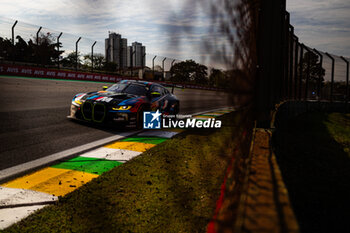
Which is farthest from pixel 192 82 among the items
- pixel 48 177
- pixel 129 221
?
pixel 48 177

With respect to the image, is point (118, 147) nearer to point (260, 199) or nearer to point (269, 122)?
point (269, 122)

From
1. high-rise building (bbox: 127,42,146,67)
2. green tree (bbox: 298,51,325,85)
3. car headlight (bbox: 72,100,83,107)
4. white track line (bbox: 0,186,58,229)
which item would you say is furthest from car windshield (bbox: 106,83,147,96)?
green tree (bbox: 298,51,325,85)

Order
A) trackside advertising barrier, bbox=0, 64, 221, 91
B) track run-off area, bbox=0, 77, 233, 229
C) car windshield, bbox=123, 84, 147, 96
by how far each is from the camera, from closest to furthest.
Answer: track run-off area, bbox=0, 77, 233, 229
car windshield, bbox=123, 84, 147, 96
trackside advertising barrier, bbox=0, 64, 221, 91

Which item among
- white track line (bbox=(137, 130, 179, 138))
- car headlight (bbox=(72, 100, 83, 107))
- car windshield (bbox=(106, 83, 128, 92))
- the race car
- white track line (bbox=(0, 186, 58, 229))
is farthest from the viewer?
car windshield (bbox=(106, 83, 128, 92))

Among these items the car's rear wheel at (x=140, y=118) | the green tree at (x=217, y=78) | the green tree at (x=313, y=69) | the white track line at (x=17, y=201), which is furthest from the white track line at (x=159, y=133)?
the green tree at (x=313, y=69)

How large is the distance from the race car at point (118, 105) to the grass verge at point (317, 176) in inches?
120

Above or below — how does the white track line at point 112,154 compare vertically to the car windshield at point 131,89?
below

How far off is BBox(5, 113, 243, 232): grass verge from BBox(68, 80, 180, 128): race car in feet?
9.11

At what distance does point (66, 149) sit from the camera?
4.48 m

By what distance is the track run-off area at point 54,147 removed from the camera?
7.72 ft

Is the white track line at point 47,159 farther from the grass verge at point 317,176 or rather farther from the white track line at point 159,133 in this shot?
the grass verge at point 317,176

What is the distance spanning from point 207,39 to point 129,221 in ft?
5.71

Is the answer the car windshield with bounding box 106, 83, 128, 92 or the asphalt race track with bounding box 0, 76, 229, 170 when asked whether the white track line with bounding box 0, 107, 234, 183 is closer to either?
the asphalt race track with bounding box 0, 76, 229, 170

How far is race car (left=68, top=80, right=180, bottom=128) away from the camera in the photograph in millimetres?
6309
